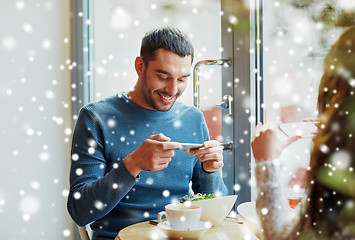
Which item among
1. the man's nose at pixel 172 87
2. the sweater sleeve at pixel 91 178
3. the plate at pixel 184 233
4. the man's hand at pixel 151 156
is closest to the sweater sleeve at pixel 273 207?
the plate at pixel 184 233

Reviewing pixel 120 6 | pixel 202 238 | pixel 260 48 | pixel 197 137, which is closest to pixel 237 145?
pixel 197 137

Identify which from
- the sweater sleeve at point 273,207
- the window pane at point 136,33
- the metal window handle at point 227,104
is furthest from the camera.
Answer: the window pane at point 136,33

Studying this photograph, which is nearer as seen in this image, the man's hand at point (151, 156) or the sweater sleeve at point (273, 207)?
the sweater sleeve at point (273, 207)

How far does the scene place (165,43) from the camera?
1.43m

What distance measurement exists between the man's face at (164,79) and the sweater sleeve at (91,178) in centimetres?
23

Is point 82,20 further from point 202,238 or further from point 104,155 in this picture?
point 202,238

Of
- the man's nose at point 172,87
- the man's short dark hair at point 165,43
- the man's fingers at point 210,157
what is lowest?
the man's fingers at point 210,157

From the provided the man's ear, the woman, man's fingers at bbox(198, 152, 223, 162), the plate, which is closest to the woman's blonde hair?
the woman

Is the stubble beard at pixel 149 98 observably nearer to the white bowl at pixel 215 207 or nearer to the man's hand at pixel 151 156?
the man's hand at pixel 151 156

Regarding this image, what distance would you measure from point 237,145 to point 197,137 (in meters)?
0.19

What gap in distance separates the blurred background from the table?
0.90ft

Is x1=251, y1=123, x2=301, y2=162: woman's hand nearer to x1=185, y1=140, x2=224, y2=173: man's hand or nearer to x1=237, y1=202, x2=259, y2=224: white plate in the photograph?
x1=237, y1=202, x2=259, y2=224: white plate

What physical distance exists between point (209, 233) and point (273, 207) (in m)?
0.37

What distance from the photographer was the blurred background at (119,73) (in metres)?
1.39
